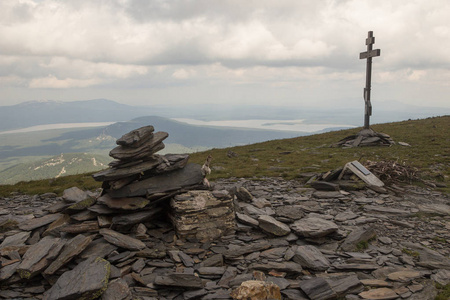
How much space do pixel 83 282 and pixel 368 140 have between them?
→ 94.8 ft

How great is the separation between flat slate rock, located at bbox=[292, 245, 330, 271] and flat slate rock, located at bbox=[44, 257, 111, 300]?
550 centimetres

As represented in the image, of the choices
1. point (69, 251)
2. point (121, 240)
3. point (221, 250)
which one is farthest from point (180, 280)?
point (69, 251)

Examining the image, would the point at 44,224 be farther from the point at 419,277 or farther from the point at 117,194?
the point at 419,277

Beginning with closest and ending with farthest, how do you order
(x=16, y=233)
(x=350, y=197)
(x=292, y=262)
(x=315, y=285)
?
(x=315, y=285)
(x=292, y=262)
(x=16, y=233)
(x=350, y=197)

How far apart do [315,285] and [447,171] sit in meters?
17.1

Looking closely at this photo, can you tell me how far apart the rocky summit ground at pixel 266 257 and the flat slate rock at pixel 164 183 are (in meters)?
1.24

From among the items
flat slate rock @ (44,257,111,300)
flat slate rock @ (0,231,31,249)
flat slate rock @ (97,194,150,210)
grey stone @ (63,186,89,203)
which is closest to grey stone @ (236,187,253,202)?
flat slate rock @ (97,194,150,210)

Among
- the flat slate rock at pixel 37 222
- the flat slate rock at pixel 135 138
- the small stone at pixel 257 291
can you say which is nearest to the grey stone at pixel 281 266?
the small stone at pixel 257 291

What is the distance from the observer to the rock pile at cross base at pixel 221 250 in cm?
789

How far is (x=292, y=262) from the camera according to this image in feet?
30.3

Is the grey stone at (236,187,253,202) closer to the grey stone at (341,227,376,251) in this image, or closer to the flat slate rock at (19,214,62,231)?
the grey stone at (341,227,376,251)

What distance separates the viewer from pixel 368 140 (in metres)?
30.2

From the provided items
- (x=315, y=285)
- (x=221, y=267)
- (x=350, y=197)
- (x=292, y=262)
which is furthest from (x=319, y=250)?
(x=350, y=197)

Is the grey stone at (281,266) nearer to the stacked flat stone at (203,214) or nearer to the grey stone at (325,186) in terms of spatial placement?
the stacked flat stone at (203,214)
